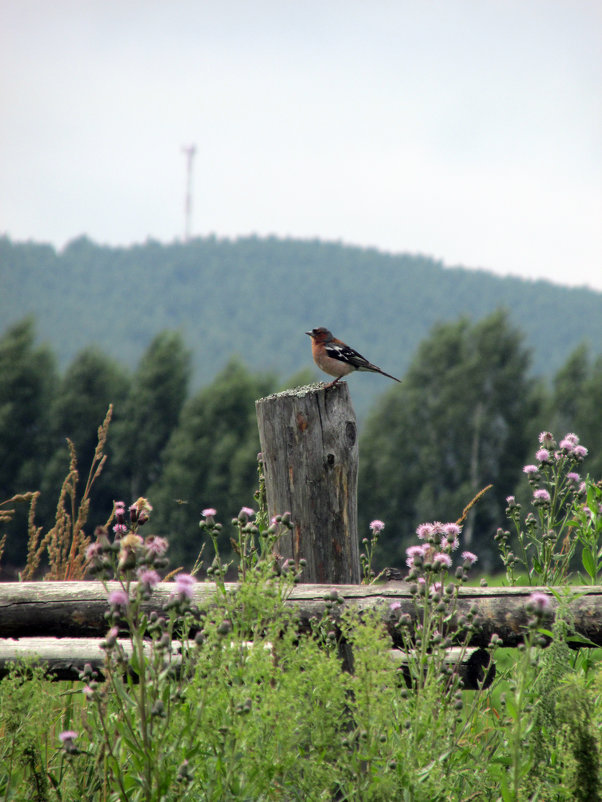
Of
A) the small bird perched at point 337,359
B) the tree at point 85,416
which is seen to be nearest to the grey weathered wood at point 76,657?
the small bird perched at point 337,359

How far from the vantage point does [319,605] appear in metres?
3.36

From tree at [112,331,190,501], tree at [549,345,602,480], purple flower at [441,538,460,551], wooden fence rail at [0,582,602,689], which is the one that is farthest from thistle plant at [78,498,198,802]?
tree at [549,345,602,480]

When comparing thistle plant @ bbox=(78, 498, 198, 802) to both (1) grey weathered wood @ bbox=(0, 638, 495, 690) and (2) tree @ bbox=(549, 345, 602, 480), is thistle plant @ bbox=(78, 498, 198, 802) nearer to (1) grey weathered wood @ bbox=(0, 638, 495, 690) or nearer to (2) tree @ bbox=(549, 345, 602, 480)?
(1) grey weathered wood @ bbox=(0, 638, 495, 690)

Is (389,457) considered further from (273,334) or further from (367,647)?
(273,334)

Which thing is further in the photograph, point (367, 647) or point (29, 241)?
point (29, 241)

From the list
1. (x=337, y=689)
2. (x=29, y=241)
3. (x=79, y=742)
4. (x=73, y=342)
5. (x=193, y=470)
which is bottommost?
(x=193, y=470)

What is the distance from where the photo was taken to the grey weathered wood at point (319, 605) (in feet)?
10.7

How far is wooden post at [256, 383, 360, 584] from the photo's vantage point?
4.02 metres

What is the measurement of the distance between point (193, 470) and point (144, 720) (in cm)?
3355

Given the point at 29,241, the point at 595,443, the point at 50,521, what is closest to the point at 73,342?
the point at 29,241

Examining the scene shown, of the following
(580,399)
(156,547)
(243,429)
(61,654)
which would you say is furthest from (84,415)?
(156,547)

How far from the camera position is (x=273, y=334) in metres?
139

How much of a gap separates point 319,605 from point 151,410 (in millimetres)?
Answer: 35076

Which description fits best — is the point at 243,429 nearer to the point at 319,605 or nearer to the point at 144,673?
the point at 319,605
